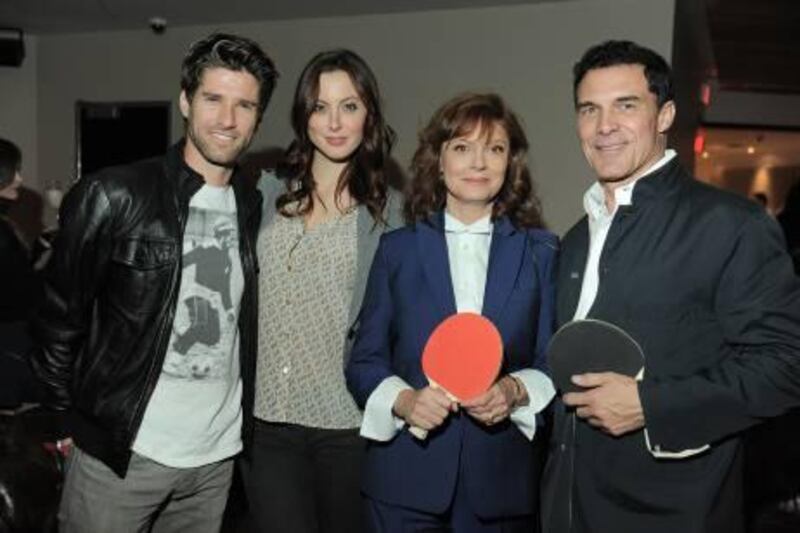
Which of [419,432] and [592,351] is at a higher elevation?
[592,351]

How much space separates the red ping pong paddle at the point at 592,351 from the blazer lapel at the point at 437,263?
0.34 metres

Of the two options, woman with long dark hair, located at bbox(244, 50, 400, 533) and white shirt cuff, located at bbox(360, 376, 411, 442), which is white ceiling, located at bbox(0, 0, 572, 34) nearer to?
woman with long dark hair, located at bbox(244, 50, 400, 533)

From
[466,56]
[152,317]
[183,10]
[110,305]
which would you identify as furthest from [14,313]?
[466,56]

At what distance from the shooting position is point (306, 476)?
2.30 m

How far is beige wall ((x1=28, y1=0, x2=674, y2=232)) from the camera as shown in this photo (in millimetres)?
5246

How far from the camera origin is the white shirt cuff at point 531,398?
1909 millimetres

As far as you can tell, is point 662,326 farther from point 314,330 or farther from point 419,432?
point 314,330

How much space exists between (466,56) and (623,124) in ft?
12.7

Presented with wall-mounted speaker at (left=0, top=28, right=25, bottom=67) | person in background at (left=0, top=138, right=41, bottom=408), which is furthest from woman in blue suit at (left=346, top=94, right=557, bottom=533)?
wall-mounted speaker at (left=0, top=28, right=25, bottom=67)

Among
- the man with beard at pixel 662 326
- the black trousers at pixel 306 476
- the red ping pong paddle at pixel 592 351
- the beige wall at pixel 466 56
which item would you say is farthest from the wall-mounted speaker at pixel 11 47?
the red ping pong paddle at pixel 592 351

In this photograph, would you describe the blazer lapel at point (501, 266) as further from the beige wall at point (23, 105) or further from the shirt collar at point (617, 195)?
the beige wall at point (23, 105)

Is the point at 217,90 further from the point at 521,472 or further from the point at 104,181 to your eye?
the point at 521,472

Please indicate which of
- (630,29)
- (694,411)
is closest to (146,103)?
(630,29)

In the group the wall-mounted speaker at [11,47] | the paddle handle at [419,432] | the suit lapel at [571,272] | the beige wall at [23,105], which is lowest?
the paddle handle at [419,432]
